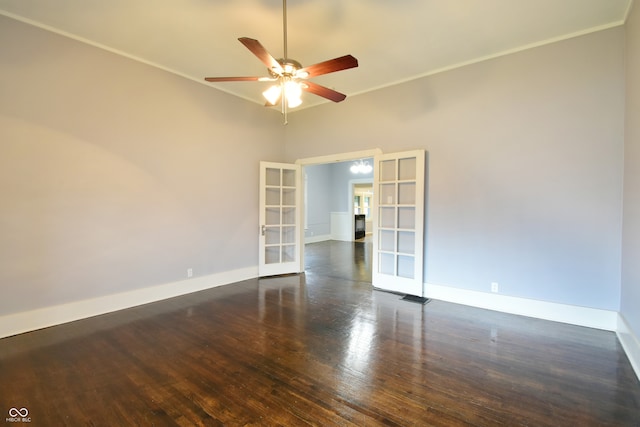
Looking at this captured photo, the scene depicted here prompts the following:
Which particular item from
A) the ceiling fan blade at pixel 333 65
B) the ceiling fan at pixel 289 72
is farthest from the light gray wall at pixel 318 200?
the ceiling fan blade at pixel 333 65

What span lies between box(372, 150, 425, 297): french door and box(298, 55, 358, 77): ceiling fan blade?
2.14 meters

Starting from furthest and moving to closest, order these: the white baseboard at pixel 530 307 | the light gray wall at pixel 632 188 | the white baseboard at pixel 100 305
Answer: the white baseboard at pixel 530 307
the white baseboard at pixel 100 305
the light gray wall at pixel 632 188

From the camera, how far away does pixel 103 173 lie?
352 cm

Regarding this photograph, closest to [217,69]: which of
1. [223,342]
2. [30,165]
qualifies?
[30,165]

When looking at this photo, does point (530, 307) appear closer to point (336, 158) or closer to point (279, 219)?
point (336, 158)

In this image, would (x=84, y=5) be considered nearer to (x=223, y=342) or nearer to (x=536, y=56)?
(x=223, y=342)

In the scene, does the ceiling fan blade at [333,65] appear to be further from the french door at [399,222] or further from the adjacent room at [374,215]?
the french door at [399,222]

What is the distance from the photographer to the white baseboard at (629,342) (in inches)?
91.1

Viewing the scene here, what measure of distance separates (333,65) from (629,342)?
142 inches

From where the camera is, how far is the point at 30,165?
9.96 ft

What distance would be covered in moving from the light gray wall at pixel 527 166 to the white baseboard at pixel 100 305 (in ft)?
11.5

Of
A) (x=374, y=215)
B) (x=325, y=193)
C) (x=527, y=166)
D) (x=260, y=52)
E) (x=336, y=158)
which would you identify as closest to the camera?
(x=260, y=52)

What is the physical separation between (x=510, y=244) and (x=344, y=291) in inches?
93.3

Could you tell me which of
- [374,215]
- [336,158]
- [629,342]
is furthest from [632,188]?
[336,158]
